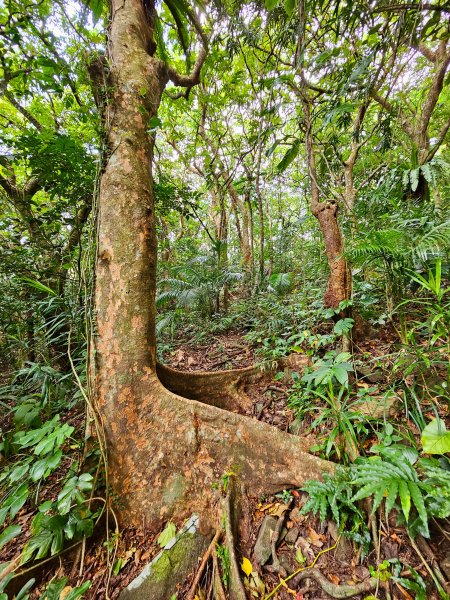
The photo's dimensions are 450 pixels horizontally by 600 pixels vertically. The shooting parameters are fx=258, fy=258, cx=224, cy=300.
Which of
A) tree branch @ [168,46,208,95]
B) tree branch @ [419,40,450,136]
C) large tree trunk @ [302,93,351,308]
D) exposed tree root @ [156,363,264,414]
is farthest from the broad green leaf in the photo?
tree branch @ [419,40,450,136]

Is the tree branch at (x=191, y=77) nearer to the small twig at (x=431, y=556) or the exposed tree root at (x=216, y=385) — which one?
the exposed tree root at (x=216, y=385)

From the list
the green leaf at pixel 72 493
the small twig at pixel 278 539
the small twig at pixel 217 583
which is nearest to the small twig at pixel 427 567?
the small twig at pixel 278 539

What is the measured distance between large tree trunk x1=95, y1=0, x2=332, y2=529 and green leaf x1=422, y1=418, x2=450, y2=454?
1.94 ft

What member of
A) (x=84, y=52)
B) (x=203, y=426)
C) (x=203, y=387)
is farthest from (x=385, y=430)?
(x=84, y=52)

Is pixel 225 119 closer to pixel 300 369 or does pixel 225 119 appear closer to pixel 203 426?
pixel 300 369

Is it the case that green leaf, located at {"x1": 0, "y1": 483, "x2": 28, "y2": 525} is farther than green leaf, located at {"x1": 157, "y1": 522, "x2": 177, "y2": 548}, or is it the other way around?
green leaf, located at {"x1": 157, "y1": 522, "x2": 177, "y2": 548}

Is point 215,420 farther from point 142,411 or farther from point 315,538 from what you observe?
point 315,538

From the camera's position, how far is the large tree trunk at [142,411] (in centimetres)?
160

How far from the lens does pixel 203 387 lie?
2.37 meters

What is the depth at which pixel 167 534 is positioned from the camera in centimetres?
150

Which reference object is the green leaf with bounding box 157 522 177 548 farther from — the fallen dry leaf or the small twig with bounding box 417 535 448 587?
the small twig with bounding box 417 535 448 587

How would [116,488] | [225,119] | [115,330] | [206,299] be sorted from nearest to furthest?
[116,488]
[115,330]
[206,299]
[225,119]

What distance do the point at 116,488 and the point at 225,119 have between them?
573 cm

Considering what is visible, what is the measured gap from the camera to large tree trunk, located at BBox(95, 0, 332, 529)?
1.60 m
